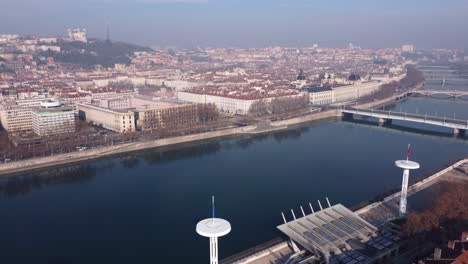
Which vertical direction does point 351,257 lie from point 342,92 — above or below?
below

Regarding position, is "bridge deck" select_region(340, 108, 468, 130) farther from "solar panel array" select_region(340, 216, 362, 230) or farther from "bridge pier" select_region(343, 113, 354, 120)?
"solar panel array" select_region(340, 216, 362, 230)

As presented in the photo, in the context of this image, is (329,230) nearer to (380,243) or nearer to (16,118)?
(380,243)

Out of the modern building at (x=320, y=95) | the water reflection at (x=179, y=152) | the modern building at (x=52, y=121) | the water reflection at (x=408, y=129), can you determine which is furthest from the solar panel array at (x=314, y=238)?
the modern building at (x=320, y=95)

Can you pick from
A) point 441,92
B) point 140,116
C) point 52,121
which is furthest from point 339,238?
point 441,92

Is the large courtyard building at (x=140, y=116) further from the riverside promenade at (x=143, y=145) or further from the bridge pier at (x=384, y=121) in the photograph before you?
the bridge pier at (x=384, y=121)

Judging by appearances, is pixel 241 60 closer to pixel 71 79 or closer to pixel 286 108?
pixel 71 79

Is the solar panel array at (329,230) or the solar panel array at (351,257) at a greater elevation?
the solar panel array at (329,230)

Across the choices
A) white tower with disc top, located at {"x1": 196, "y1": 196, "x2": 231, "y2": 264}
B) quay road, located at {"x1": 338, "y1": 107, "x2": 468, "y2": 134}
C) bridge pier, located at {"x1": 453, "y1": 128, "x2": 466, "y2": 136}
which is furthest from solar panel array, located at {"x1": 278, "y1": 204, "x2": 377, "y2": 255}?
bridge pier, located at {"x1": 453, "y1": 128, "x2": 466, "y2": 136}
